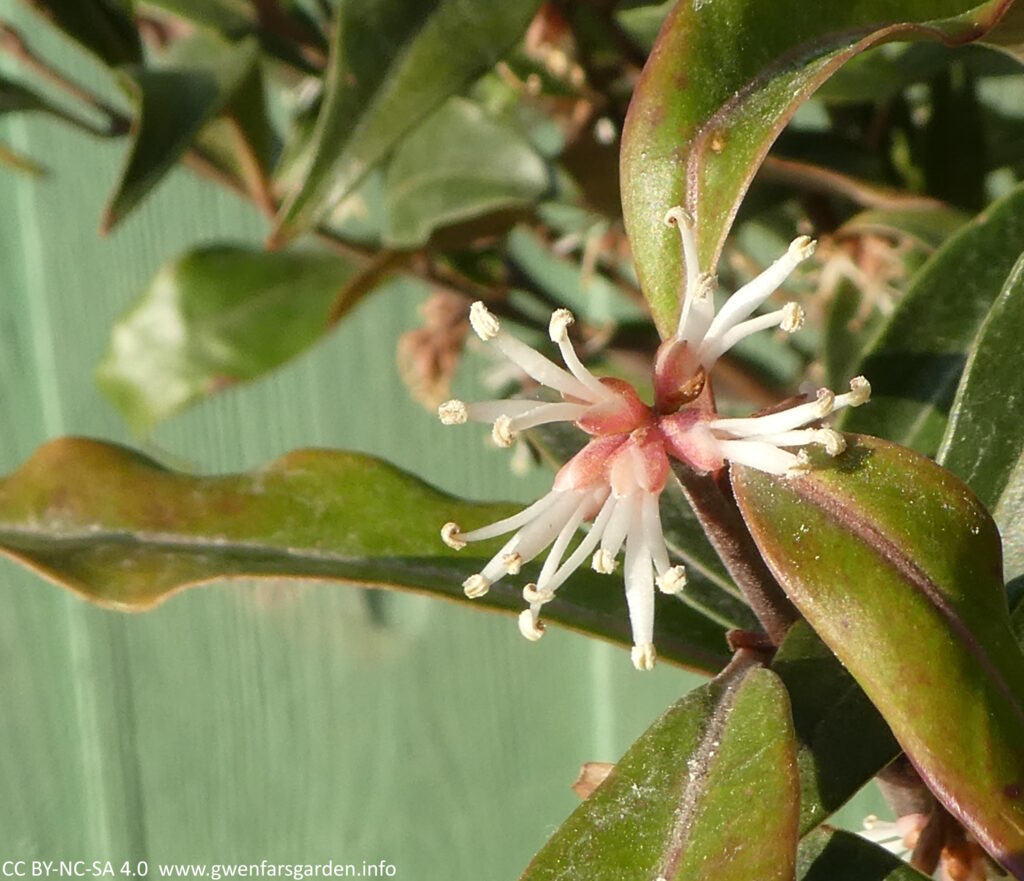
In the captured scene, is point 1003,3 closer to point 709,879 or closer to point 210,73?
point 709,879

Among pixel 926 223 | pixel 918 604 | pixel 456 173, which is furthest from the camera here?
pixel 456 173

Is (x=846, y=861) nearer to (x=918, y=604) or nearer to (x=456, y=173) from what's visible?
(x=918, y=604)

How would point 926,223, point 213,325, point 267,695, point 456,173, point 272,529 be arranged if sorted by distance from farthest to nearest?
point 267,695
point 213,325
point 456,173
point 926,223
point 272,529

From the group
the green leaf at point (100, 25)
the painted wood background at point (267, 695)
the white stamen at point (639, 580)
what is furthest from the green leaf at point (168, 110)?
the painted wood background at point (267, 695)

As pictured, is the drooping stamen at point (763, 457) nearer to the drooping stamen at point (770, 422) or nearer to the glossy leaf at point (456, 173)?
the drooping stamen at point (770, 422)

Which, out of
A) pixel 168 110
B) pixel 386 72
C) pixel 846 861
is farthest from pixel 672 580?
pixel 168 110

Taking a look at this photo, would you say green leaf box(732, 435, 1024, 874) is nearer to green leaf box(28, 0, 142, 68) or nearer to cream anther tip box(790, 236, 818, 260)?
cream anther tip box(790, 236, 818, 260)

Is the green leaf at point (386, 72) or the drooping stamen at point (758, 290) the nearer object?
the drooping stamen at point (758, 290)
